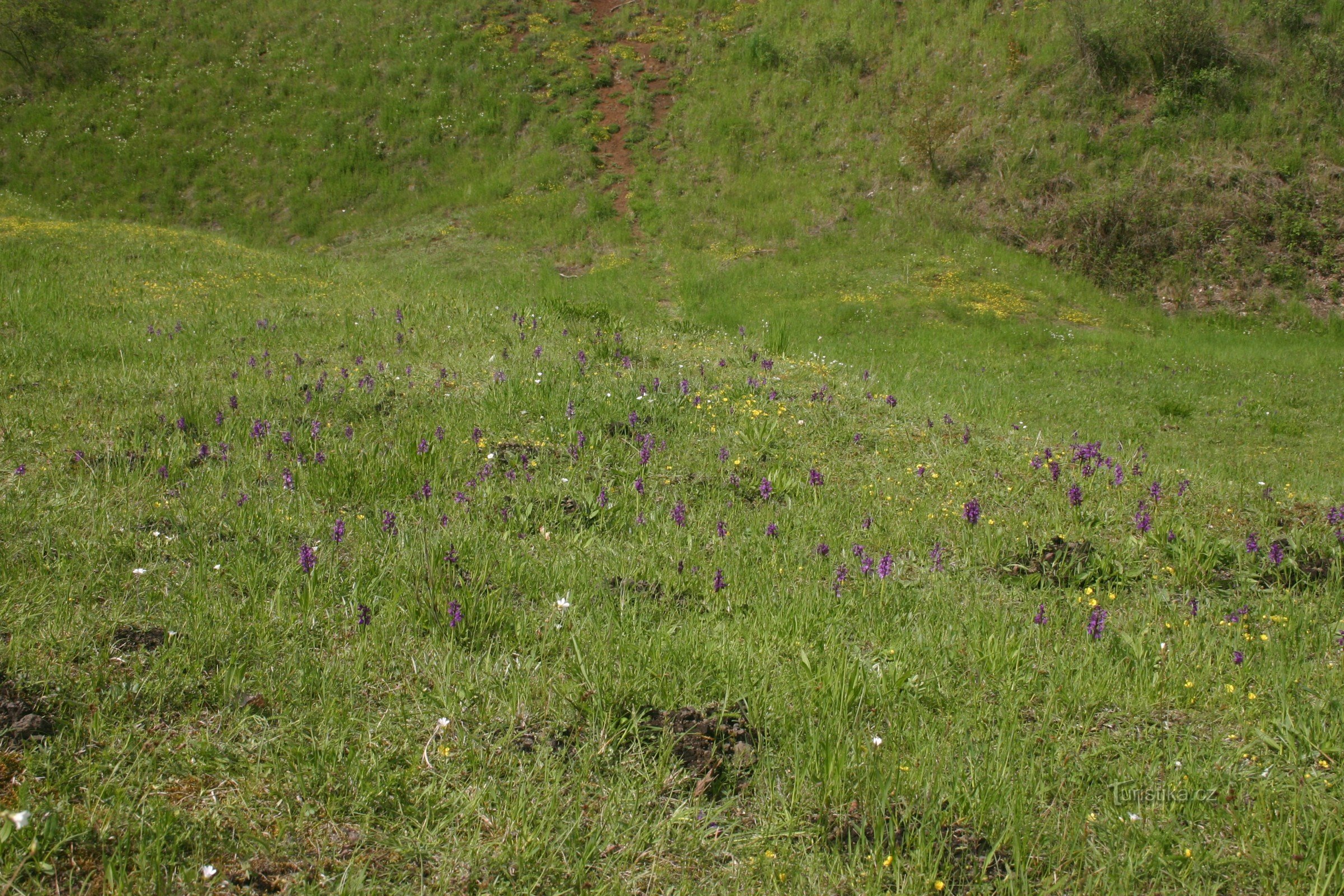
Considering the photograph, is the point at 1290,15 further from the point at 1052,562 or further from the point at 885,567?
the point at 885,567

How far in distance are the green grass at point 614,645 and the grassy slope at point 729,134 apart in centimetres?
1268

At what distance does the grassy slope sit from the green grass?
12.7m

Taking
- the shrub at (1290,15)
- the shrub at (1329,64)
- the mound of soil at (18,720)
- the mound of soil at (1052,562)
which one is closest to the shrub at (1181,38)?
the shrub at (1290,15)

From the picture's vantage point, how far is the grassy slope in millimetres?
18359

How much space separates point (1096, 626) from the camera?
370cm

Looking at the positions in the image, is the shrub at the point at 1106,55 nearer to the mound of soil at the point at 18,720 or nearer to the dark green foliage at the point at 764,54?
the dark green foliage at the point at 764,54

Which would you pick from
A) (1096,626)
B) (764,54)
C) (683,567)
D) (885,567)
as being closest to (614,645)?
(683,567)

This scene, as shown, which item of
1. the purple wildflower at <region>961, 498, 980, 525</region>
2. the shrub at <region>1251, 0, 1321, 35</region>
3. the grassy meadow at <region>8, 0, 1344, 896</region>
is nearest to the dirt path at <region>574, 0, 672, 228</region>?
the grassy meadow at <region>8, 0, 1344, 896</region>

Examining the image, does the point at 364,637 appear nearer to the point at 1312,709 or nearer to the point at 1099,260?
the point at 1312,709

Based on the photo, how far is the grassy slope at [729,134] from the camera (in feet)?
60.2

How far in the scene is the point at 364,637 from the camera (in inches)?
124

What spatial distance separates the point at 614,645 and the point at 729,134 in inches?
909

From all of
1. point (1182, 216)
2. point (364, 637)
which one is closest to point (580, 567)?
point (364, 637)

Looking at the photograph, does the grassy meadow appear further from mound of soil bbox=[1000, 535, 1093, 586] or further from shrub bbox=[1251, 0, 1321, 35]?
A: shrub bbox=[1251, 0, 1321, 35]
